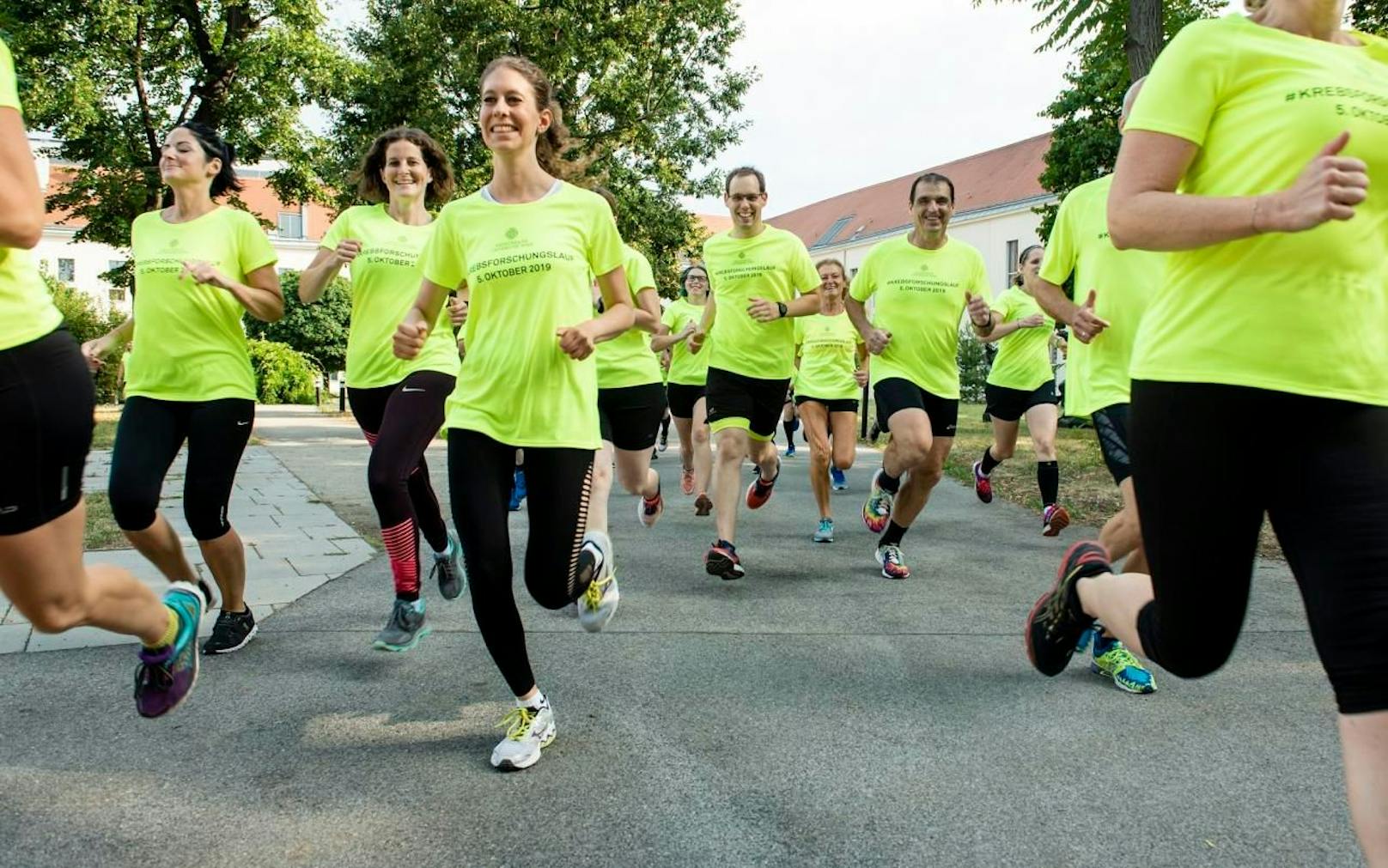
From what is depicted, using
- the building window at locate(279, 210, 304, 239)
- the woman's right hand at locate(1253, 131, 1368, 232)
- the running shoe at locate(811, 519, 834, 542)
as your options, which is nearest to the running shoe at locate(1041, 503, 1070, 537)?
the running shoe at locate(811, 519, 834, 542)

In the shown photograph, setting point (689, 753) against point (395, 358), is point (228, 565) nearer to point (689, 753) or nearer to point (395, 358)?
point (395, 358)

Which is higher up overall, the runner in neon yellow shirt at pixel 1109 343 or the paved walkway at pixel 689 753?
the runner in neon yellow shirt at pixel 1109 343

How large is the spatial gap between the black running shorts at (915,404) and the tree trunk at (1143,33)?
19.1 ft

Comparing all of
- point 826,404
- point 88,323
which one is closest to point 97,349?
point 826,404

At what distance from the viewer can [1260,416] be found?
202 centimetres

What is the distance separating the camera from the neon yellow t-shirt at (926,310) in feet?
20.6

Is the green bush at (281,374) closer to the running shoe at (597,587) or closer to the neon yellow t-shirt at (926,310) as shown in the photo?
the neon yellow t-shirt at (926,310)

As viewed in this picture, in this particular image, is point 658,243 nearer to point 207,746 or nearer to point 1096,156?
point 1096,156

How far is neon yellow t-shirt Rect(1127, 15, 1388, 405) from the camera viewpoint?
201 cm

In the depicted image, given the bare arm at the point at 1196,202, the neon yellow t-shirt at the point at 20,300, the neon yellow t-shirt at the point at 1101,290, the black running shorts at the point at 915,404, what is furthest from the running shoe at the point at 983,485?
the neon yellow t-shirt at the point at 20,300

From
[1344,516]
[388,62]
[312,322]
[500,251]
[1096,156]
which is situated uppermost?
[388,62]

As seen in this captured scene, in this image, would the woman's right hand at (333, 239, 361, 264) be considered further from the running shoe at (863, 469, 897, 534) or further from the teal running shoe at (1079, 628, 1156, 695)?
the running shoe at (863, 469, 897, 534)

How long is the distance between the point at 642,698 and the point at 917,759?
1067 mm

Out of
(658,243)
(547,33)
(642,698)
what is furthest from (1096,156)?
(642,698)
